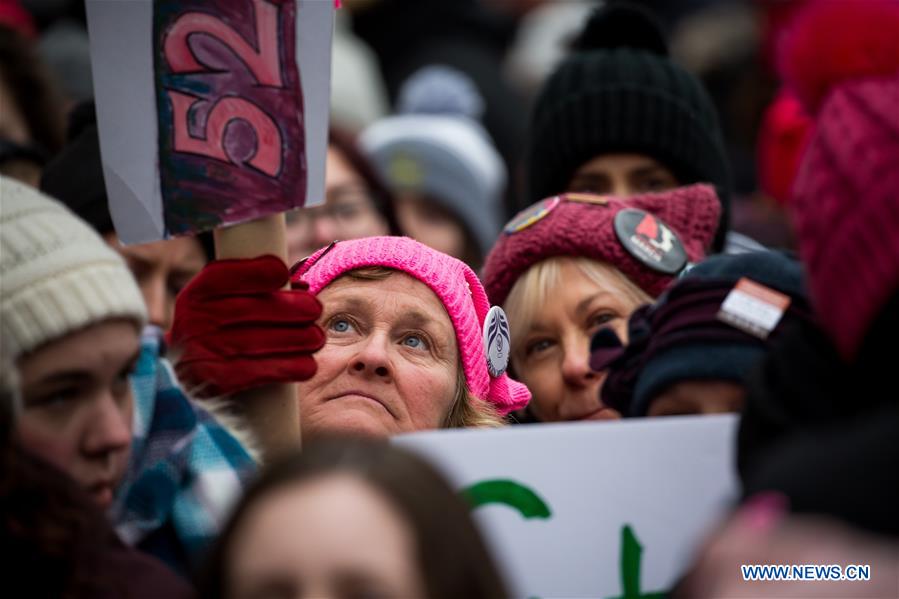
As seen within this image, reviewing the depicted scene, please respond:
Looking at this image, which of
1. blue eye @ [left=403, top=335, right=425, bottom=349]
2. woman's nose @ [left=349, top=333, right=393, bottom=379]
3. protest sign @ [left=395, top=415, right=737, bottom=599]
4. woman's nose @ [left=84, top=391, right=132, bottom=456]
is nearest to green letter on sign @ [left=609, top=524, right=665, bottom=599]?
protest sign @ [left=395, top=415, right=737, bottom=599]

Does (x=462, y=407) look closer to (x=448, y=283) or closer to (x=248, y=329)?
(x=448, y=283)

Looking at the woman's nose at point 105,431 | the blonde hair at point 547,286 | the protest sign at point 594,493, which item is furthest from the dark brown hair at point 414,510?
the blonde hair at point 547,286

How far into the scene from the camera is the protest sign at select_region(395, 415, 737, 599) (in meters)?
2.94

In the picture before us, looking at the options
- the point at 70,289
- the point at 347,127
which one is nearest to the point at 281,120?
the point at 70,289

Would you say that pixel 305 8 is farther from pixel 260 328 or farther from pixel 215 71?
pixel 260 328

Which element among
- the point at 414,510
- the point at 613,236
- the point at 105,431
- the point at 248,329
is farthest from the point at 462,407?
the point at 414,510

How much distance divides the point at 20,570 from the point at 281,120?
1149mm

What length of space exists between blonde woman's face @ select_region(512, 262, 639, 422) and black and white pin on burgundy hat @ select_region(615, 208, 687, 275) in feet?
0.36

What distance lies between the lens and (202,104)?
321cm

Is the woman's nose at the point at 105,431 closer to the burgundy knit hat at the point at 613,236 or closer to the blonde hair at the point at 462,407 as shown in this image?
the blonde hair at the point at 462,407

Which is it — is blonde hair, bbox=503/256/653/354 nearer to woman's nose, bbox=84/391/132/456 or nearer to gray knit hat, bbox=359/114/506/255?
woman's nose, bbox=84/391/132/456

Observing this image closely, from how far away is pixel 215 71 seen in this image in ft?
10.5

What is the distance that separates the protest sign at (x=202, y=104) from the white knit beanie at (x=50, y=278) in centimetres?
26

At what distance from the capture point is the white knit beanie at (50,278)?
2.74m
